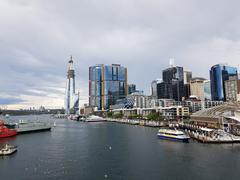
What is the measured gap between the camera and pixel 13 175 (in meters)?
41.0

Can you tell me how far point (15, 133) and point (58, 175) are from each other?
71048mm

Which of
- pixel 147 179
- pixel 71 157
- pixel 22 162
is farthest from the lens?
pixel 71 157

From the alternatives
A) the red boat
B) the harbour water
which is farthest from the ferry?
the red boat

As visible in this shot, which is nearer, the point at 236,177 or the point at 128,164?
the point at 236,177

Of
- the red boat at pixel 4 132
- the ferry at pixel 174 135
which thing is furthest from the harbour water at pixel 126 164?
the red boat at pixel 4 132

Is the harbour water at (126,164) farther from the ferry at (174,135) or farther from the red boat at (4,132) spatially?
the red boat at (4,132)

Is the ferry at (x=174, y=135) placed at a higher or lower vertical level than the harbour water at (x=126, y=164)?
higher

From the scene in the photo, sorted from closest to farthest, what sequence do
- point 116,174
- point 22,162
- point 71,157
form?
point 116,174 → point 22,162 → point 71,157

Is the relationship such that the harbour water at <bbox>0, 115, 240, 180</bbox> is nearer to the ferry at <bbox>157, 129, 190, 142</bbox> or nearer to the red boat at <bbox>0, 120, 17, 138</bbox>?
the ferry at <bbox>157, 129, 190, 142</bbox>

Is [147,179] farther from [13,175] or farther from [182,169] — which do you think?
[13,175]

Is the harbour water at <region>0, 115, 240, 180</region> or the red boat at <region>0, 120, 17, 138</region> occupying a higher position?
the red boat at <region>0, 120, 17, 138</region>

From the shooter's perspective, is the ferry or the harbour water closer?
the harbour water

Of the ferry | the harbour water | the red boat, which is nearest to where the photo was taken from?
the harbour water

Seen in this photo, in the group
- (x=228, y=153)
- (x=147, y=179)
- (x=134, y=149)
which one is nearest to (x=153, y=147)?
(x=134, y=149)
